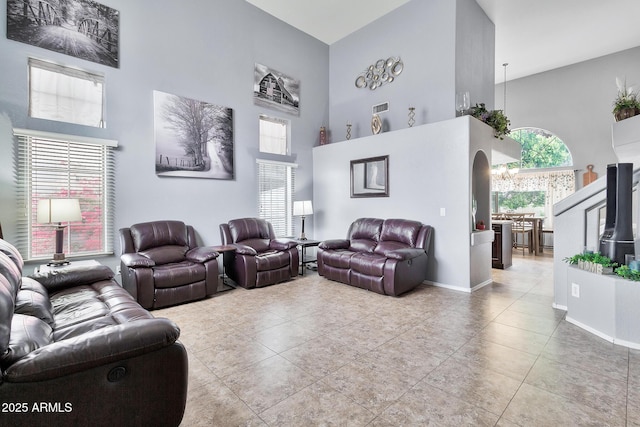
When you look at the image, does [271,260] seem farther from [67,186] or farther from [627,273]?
[627,273]

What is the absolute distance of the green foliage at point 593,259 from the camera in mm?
2967

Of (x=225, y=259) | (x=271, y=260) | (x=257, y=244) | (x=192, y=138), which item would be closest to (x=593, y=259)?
(x=271, y=260)

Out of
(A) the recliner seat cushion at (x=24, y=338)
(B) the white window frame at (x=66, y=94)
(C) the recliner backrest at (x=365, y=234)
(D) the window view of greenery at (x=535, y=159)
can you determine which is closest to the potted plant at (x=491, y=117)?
(C) the recliner backrest at (x=365, y=234)

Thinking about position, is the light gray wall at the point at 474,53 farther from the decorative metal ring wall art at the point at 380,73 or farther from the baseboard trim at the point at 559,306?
the baseboard trim at the point at 559,306

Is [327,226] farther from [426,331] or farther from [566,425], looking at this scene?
[566,425]

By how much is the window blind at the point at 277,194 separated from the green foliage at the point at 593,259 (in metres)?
4.52

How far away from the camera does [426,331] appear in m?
3.00

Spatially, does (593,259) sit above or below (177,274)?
above

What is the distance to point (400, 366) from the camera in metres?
2.34

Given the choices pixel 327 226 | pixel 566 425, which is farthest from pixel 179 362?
pixel 327 226

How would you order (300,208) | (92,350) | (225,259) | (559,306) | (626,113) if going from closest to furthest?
1. (92,350)
2. (559,306)
3. (626,113)
4. (225,259)
5. (300,208)

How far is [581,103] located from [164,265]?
33.9 ft

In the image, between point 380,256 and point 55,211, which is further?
point 380,256

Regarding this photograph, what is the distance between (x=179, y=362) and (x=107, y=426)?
36 centimetres
